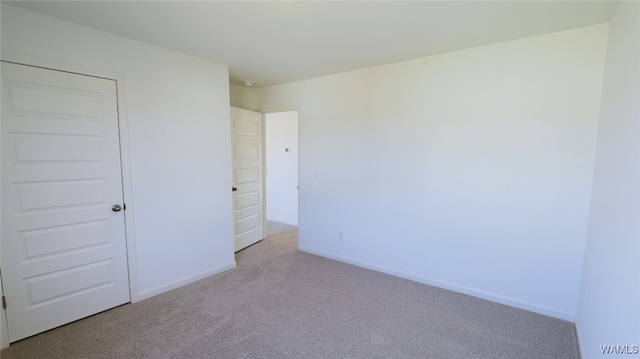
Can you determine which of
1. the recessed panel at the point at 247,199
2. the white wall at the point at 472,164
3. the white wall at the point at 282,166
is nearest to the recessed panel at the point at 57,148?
the recessed panel at the point at 247,199

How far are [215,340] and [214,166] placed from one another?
1837 mm

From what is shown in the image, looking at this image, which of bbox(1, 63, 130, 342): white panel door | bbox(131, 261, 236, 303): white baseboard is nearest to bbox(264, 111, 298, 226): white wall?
bbox(131, 261, 236, 303): white baseboard

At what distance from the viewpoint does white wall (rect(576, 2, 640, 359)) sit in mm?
1231

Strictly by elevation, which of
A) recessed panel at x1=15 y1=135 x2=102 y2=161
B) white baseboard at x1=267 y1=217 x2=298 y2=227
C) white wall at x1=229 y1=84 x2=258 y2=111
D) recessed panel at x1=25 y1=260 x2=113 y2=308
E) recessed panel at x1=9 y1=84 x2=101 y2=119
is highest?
white wall at x1=229 y1=84 x2=258 y2=111

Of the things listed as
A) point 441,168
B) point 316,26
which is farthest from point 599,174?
point 316,26

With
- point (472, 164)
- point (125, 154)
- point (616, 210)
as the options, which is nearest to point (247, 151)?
point (125, 154)

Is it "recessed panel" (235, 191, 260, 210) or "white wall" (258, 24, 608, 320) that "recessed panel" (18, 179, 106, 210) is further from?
"white wall" (258, 24, 608, 320)

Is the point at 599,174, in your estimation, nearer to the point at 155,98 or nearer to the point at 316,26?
the point at 316,26

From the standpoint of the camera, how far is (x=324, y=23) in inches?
85.5

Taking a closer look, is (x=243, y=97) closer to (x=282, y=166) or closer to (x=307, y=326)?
(x=282, y=166)

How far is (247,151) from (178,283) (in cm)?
198

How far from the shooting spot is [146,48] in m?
2.59

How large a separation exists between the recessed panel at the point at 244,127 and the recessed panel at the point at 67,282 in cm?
216

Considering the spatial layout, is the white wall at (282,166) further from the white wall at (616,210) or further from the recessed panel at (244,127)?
the white wall at (616,210)
